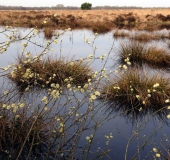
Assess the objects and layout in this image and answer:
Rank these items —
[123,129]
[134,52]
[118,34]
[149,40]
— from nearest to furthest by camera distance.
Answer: [123,129], [134,52], [149,40], [118,34]

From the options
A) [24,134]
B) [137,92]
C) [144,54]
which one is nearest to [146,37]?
[144,54]

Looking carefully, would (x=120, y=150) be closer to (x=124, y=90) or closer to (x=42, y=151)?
(x=42, y=151)

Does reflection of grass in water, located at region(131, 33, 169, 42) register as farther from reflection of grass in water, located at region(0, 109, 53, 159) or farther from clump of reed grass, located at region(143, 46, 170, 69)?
reflection of grass in water, located at region(0, 109, 53, 159)

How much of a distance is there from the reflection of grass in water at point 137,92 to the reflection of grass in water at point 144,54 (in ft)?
12.4

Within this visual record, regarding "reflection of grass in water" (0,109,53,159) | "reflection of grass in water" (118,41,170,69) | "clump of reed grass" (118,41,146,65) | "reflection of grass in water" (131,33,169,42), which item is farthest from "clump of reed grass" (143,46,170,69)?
"reflection of grass in water" (0,109,53,159)

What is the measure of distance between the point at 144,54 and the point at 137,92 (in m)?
4.74

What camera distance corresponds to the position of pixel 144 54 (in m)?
10.6

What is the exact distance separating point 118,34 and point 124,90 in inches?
442

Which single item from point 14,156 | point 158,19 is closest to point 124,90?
point 14,156

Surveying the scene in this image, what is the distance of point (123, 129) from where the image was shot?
4.96 m

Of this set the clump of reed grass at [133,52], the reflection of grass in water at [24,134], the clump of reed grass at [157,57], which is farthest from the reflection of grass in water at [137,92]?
the clump of reed grass at [133,52]

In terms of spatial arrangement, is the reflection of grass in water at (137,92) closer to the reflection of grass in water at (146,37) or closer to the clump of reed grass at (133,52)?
the clump of reed grass at (133,52)

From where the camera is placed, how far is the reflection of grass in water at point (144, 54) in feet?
33.6

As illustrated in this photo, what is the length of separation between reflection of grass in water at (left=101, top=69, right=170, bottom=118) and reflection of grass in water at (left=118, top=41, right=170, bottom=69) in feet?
12.4
